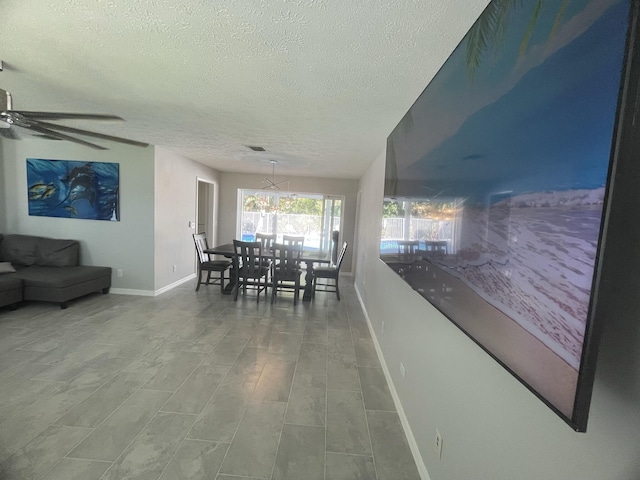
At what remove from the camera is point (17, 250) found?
13.6ft

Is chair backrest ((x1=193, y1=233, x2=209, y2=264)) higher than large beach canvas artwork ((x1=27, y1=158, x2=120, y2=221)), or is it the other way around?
large beach canvas artwork ((x1=27, y1=158, x2=120, y2=221))

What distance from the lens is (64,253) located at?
14.0 ft

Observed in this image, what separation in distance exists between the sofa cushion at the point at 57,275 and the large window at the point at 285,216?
3305 millimetres

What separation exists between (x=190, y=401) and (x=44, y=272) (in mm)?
3451

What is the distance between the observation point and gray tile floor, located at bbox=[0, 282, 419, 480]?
1.58 meters

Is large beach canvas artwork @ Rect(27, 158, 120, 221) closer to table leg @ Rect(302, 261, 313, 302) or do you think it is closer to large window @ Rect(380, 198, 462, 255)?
table leg @ Rect(302, 261, 313, 302)

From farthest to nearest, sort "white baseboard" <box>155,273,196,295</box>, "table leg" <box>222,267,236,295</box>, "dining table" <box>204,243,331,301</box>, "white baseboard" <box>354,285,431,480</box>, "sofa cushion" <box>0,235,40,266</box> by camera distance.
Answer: "table leg" <box>222,267,236,295</box>, "white baseboard" <box>155,273,196,295</box>, "dining table" <box>204,243,331,301</box>, "sofa cushion" <box>0,235,40,266</box>, "white baseboard" <box>354,285,431,480</box>

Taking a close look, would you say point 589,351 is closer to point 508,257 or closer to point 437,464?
point 508,257

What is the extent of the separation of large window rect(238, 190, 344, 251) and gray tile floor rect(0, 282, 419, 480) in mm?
3776

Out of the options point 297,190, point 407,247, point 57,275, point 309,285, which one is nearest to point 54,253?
point 57,275

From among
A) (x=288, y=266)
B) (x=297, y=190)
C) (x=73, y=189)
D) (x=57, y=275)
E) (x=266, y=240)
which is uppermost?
(x=297, y=190)

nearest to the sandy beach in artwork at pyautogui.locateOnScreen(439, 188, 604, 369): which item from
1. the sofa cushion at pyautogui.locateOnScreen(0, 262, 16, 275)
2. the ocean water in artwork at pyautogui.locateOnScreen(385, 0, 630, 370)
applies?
the ocean water in artwork at pyautogui.locateOnScreen(385, 0, 630, 370)

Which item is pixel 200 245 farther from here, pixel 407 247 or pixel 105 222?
pixel 407 247

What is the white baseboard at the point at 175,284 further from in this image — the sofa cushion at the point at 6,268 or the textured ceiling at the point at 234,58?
the textured ceiling at the point at 234,58
